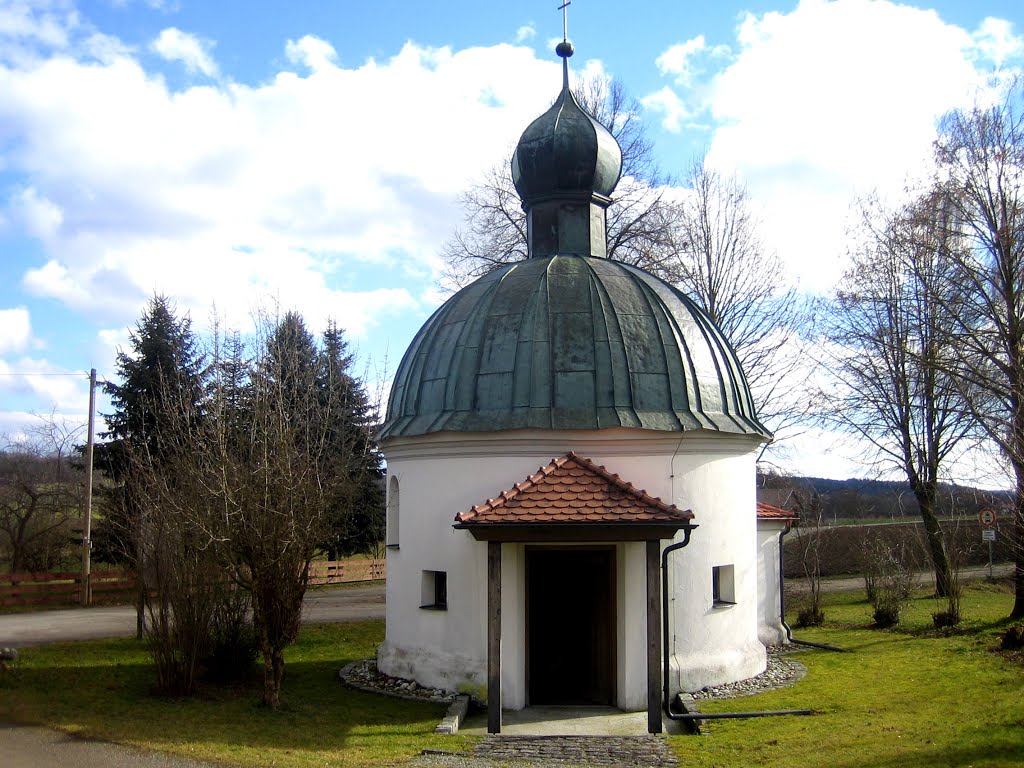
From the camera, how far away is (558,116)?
1566 cm

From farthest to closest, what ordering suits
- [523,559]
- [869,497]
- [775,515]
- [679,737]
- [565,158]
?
1. [869,497]
2. [775,515]
3. [565,158]
4. [523,559]
5. [679,737]

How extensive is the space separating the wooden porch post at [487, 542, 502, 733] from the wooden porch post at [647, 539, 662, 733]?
183 centimetres

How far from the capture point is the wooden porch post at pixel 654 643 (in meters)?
10.7

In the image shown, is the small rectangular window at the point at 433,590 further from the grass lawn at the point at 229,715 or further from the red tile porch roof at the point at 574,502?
the red tile porch roof at the point at 574,502

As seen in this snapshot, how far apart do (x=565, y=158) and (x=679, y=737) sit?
31.2 feet

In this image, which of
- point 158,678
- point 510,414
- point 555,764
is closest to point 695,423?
point 510,414

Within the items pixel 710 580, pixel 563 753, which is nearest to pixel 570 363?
pixel 710 580

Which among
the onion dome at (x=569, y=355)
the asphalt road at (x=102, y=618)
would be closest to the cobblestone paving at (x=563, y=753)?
the onion dome at (x=569, y=355)

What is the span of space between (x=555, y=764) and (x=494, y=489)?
415cm

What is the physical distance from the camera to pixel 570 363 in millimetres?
12727

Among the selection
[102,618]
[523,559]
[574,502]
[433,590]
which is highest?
[574,502]

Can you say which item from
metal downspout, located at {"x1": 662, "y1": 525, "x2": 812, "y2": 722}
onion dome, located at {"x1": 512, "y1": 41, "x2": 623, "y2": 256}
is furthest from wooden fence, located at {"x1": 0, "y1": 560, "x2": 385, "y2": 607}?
metal downspout, located at {"x1": 662, "y1": 525, "x2": 812, "y2": 722}

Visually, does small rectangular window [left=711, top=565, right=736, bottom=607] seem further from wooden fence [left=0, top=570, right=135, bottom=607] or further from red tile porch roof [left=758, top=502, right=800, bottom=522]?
wooden fence [left=0, top=570, right=135, bottom=607]

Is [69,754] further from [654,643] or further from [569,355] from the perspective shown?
[569,355]
